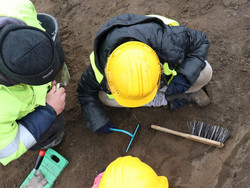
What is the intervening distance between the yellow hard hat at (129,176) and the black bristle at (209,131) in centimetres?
91

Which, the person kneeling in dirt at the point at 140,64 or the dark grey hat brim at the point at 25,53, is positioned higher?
the dark grey hat brim at the point at 25,53

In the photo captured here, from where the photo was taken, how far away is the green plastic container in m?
2.45

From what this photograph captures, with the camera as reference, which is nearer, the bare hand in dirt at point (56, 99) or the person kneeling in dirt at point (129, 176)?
the person kneeling in dirt at point (129, 176)

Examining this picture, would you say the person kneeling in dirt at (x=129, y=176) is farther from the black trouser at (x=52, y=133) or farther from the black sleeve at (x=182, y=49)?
the black sleeve at (x=182, y=49)

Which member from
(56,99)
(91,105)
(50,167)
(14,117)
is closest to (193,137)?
(91,105)

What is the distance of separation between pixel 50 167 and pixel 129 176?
126cm

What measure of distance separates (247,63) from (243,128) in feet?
2.57

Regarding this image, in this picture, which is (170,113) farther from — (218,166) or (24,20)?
(24,20)

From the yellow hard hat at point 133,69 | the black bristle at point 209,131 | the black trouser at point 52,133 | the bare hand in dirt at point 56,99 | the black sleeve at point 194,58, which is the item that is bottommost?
the black bristle at point 209,131

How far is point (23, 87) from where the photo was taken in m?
1.77

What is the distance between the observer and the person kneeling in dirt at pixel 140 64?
1678 mm

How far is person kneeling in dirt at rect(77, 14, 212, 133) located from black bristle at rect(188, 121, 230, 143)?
0.24 meters

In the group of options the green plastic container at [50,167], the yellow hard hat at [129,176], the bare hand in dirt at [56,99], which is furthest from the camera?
the green plastic container at [50,167]

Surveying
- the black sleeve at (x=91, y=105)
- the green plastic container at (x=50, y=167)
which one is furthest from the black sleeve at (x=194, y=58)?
the green plastic container at (x=50, y=167)
